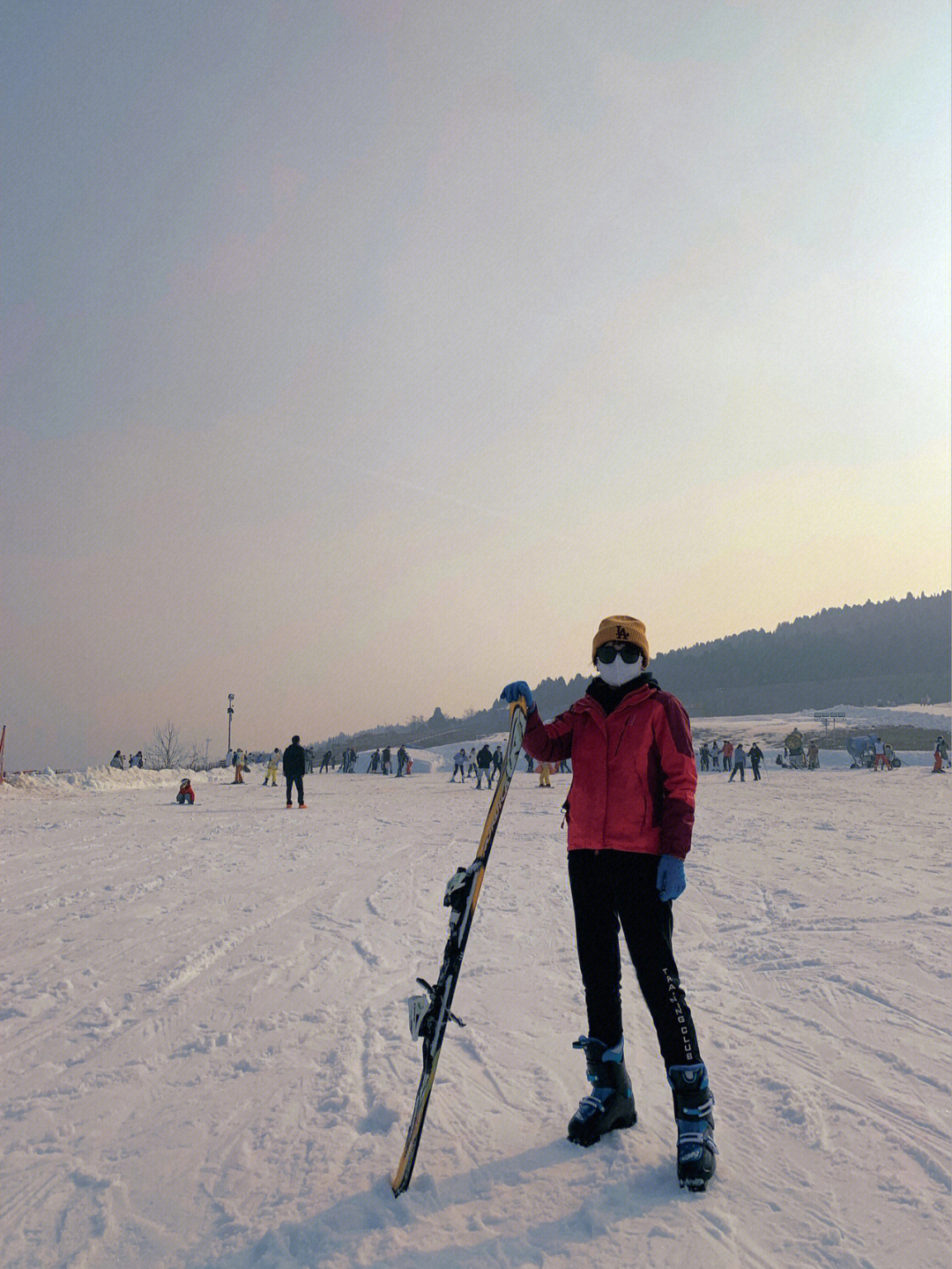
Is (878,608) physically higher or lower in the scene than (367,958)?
higher

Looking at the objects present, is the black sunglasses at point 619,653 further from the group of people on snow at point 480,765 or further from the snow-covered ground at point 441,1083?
the group of people on snow at point 480,765

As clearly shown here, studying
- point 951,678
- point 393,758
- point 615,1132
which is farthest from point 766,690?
point 615,1132

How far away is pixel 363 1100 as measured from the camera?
302cm

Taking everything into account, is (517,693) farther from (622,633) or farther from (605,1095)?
(605,1095)

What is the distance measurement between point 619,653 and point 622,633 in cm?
9

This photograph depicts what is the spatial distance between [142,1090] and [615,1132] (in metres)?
2.04

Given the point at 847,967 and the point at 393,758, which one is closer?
the point at 847,967

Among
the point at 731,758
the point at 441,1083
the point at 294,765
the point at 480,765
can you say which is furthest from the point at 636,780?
the point at 731,758

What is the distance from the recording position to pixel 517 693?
10.2 feet

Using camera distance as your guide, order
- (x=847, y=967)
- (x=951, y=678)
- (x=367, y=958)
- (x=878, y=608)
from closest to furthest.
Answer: (x=847, y=967), (x=367, y=958), (x=951, y=678), (x=878, y=608)

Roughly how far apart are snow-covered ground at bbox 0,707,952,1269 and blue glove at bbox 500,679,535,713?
1.69m

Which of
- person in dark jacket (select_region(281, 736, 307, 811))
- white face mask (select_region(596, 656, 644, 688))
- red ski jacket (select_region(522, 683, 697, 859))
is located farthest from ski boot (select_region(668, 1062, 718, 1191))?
person in dark jacket (select_region(281, 736, 307, 811))

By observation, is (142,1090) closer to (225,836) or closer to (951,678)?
(225,836)

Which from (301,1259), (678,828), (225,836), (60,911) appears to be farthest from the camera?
(225,836)
